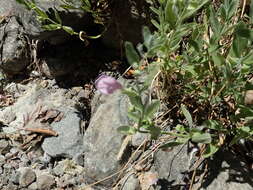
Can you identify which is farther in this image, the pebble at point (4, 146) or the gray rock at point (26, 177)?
the pebble at point (4, 146)

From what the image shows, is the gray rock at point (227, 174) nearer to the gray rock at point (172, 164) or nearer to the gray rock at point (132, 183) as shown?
the gray rock at point (172, 164)

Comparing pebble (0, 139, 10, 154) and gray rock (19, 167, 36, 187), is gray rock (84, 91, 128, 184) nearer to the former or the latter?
gray rock (19, 167, 36, 187)

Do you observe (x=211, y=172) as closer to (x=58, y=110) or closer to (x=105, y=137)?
(x=105, y=137)

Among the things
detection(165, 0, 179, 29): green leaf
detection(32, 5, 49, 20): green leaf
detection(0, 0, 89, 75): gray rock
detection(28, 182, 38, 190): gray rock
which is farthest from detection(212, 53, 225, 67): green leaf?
detection(28, 182, 38, 190): gray rock

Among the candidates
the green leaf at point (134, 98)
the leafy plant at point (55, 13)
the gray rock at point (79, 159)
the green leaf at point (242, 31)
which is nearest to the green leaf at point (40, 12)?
the leafy plant at point (55, 13)

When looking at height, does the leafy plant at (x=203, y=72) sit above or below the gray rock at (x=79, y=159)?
above

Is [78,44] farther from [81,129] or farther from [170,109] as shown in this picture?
[170,109]

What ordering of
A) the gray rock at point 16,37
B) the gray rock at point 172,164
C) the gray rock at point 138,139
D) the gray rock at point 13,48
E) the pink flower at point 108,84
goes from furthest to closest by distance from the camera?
the gray rock at point 13,48 → the gray rock at point 16,37 → the gray rock at point 138,139 → the gray rock at point 172,164 → the pink flower at point 108,84
